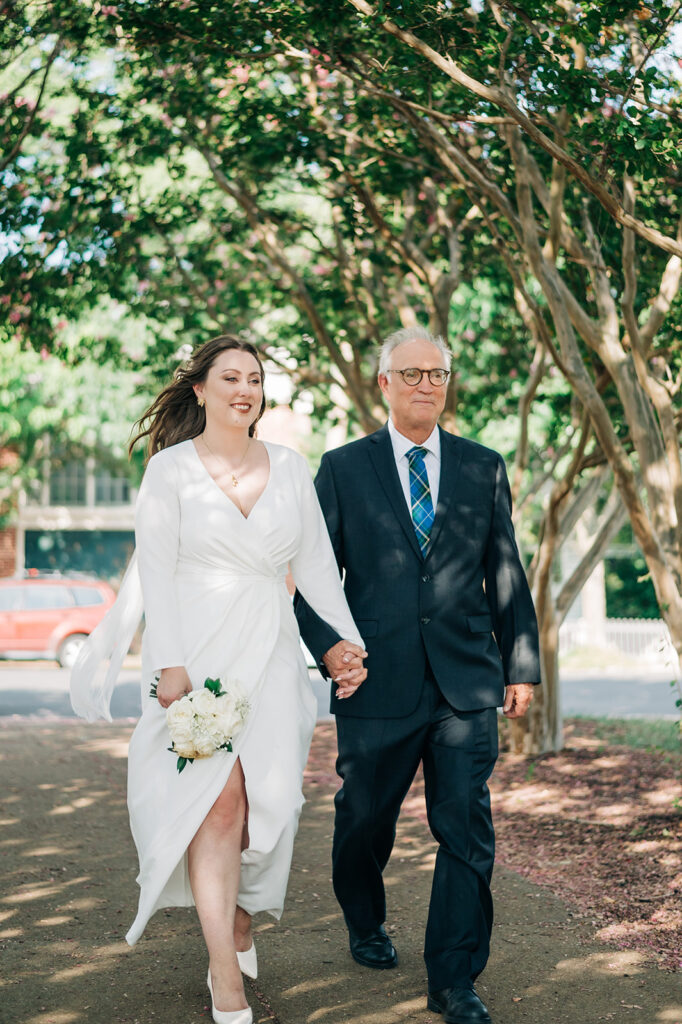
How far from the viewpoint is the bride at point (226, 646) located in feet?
13.2

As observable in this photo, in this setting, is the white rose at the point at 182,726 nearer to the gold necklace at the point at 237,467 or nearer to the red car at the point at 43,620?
the gold necklace at the point at 237,467

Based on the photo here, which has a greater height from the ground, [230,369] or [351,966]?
[230,369]

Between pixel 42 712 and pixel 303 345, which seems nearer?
pixel 303 345

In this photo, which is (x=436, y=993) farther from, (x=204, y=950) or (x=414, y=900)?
(x=414, y=900)

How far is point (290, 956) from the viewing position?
4.74m

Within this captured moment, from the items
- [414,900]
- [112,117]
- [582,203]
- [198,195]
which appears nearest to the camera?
[414,900]

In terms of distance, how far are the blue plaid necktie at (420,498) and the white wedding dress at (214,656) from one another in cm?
55

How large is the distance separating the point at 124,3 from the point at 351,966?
20.7 ft

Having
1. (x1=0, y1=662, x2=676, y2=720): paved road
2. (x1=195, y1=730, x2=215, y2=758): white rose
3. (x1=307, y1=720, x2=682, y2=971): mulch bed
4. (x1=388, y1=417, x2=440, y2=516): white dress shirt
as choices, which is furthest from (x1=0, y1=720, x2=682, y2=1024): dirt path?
(x1=0, y1=662, x2=676, y2=720): paved road

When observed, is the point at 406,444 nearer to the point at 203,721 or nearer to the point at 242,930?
the point at 203,721

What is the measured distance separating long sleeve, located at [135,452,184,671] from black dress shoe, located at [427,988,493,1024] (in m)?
1.48

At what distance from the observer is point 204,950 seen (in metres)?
4.78

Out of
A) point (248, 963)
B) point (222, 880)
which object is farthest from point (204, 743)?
point (248, 963)

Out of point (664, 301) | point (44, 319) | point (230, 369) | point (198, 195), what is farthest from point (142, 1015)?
point (198, 195)
